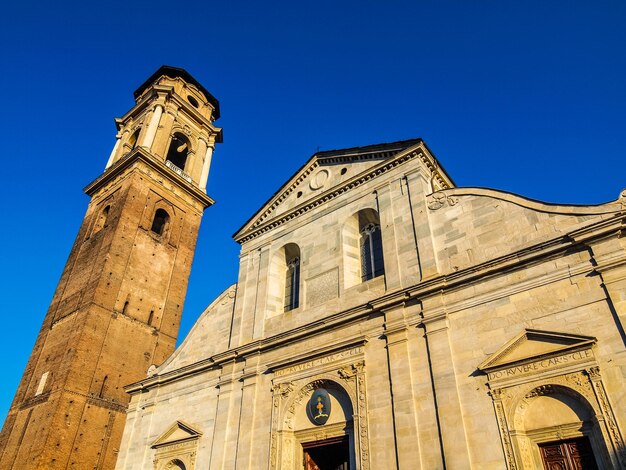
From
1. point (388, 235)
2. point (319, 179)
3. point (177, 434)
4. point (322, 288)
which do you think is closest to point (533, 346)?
point (388, 235)

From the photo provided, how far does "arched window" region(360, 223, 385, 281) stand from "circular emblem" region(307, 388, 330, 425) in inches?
137

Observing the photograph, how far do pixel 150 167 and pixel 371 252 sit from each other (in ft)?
60.6

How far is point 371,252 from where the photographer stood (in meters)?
15.2

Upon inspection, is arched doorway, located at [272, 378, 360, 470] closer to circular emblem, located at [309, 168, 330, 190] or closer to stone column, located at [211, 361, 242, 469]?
stone column, located at [211, 361, 242, 469]

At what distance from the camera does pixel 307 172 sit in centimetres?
1855

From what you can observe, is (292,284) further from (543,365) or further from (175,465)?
(543,365)

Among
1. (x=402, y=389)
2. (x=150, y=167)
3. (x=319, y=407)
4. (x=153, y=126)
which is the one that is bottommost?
(x=402, y=389)

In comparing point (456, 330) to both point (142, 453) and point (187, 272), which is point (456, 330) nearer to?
point (142, 453)

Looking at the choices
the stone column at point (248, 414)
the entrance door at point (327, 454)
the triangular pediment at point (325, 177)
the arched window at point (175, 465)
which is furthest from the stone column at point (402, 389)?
the arched window at point (175, 465)

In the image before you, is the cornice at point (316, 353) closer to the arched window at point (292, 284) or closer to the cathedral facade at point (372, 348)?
the cathedral facade at point (372, 348)

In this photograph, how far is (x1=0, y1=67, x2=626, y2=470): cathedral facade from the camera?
985cm

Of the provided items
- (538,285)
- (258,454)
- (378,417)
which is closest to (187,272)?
(258,454)

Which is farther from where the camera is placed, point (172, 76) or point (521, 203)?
point (172, 76)

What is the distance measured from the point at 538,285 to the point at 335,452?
642 cm
